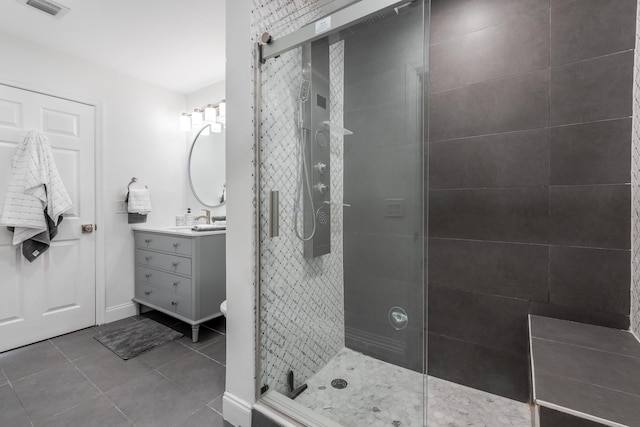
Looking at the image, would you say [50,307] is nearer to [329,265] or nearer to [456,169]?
[329,265]

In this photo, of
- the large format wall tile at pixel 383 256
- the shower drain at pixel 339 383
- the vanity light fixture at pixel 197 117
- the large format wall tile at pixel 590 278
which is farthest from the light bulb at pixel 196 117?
the large format wall tile at pixel 590 278

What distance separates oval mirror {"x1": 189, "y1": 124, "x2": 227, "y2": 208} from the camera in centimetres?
310

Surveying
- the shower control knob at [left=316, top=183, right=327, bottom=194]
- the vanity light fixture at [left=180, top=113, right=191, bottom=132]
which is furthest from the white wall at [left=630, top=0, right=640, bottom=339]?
the vanity light fixture at [left=180, top=113, right=191, bottom=132]

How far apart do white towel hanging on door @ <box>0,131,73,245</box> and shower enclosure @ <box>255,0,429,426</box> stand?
2.04 meters

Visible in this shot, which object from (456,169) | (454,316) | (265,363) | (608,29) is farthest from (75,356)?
(608,29)

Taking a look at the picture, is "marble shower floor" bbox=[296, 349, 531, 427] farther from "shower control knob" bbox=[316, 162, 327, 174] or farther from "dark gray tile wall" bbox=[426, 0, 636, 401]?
"shower control knob" bbox=[316, 162, 327, 174]

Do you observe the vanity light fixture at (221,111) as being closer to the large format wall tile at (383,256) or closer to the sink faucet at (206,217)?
the sink faucet at (206,217)

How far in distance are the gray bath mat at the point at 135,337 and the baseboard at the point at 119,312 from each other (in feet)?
0.78

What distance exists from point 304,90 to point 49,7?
1854mm

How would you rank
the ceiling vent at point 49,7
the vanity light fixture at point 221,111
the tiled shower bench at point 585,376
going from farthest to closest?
the vanity light fixture at point 221,111
the ceiling vent at point 49,7
the tiled shower bench at point 585,376

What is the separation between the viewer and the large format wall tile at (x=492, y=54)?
1507 mm

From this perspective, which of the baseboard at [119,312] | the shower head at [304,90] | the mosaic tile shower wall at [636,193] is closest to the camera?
the mosaic tile shower wall at [636,193]

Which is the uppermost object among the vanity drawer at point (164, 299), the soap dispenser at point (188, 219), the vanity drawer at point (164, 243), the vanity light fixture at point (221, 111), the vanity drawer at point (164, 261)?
the vanity light fixture at point (221, 111)

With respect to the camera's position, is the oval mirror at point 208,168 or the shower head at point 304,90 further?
the oval mirror at point 208,168
